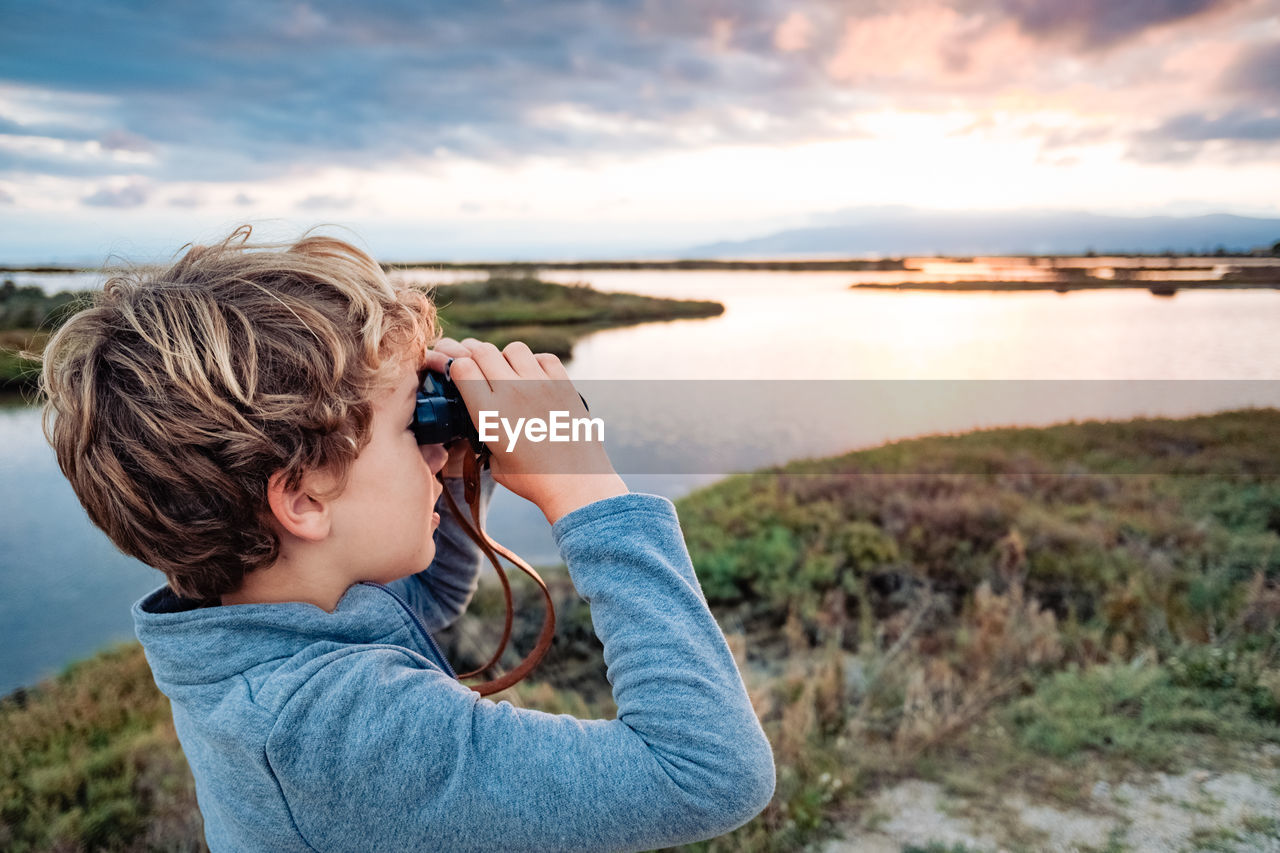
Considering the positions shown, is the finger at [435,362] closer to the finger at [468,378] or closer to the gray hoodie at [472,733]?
the finger at [468,378]

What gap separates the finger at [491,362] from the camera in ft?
3.53

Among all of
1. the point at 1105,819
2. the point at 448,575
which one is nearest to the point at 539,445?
the point at 448,575

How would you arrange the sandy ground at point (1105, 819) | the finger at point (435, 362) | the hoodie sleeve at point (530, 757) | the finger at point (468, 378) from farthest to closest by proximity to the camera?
the sandy ground at point (1105, 819)
the finger at point (435, 362)
the finger at point (468, 378)
the hoodie sleeve at point (530, 757)

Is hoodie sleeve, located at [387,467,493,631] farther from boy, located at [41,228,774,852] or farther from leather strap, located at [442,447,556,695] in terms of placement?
boy, located at [41,228,774,852]

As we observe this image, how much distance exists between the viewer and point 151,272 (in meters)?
1.09

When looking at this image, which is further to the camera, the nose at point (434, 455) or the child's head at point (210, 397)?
the nose at point (434, 455)

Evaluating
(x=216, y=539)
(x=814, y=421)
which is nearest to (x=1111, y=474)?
(x=814, y=421)

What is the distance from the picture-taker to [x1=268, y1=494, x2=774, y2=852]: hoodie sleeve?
0.86 meters

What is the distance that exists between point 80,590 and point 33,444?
5.98ft

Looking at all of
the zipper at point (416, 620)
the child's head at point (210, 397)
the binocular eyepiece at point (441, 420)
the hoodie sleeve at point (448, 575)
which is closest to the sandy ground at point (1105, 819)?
the hoodie sleeve at point (448, 575)

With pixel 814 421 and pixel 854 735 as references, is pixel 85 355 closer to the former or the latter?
pixel 854 735

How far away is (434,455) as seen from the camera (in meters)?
1.26

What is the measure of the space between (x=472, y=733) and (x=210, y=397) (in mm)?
545

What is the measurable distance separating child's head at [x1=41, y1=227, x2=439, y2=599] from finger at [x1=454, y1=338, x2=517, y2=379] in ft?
0.44
